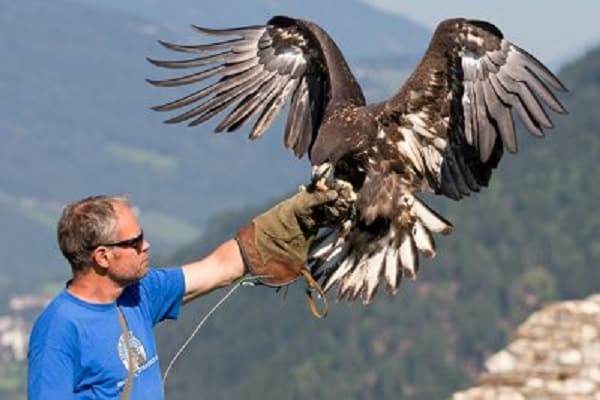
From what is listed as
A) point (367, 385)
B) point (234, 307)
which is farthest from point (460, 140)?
point (234, 307)

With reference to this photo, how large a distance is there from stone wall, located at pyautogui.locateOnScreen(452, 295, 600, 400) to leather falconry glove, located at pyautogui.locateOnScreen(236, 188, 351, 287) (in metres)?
4.66

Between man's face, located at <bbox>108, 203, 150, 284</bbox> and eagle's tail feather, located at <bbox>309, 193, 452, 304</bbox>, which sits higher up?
man's face, located at <bbox>108, 203, 150, 284</bbox>

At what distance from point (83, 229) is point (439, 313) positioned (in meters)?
144

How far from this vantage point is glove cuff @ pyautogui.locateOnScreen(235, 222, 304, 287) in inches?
296

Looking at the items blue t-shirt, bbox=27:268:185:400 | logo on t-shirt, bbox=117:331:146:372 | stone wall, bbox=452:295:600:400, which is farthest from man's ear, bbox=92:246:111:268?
stone wall, bbox=452:295:600:400

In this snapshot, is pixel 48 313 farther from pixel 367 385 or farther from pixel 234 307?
pixel 234 307

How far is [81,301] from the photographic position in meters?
6.33

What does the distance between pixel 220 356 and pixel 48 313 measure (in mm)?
149401

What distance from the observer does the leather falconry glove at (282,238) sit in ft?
24.7

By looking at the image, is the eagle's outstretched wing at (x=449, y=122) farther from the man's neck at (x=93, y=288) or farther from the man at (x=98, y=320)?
the man's neck at (x=93, y=288)

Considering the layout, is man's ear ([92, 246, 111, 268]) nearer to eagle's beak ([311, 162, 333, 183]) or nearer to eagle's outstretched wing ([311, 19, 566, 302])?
eagle's beak ([311, 162, 333, 183])

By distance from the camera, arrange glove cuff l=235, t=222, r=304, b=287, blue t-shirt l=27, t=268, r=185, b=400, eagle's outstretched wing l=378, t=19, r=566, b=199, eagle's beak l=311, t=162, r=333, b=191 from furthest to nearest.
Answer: eagle's outstretched wing l=378, t=19, r=566, b=199 < eagle's beak l=311, t=162, r=333, b=191 < glove cuff l=235, t=222, r=304, b=287 < blue t-shirt l=27, t=268, r=185, b=400

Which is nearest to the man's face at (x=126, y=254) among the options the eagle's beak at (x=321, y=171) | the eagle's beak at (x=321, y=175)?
the eagle's beak at (x=321, y=175)

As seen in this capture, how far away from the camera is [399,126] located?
10.1 metres
